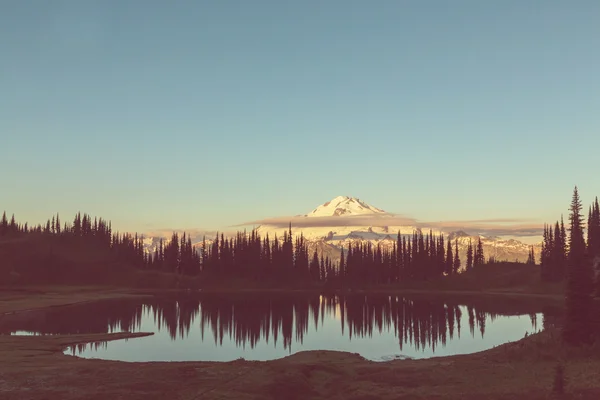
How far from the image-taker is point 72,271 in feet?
643

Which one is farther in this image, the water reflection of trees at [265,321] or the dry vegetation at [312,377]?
the water reflection of trees at [265,321]

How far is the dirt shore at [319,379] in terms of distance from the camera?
29.9 meters

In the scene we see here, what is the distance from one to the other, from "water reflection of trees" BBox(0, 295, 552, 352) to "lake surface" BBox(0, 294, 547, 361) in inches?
5.2

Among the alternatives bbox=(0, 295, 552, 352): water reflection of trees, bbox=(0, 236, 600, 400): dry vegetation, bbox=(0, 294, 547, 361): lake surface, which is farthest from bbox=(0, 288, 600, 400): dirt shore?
bbox=(0, 295, 552, 352): water reflection of trees

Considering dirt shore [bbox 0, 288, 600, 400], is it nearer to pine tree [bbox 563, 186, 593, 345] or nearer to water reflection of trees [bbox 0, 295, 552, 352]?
pine tree [bbox 563, 186, 593, 345]

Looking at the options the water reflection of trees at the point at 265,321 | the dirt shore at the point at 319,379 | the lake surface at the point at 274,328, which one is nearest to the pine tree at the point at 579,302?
the dirt shore at the point at 319,379

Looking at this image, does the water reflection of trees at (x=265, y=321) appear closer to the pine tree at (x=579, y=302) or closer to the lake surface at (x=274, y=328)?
the lake surface at (x=274, y=328)

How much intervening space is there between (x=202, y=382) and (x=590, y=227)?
6062 inches

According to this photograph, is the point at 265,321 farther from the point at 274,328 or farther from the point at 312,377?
the point at 312,377

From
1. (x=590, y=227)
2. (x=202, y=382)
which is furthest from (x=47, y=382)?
(x=590, y=227)

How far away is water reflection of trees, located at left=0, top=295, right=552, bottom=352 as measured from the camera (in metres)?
71.8

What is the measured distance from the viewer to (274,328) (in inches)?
3164

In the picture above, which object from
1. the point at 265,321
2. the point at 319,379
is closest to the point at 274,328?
the point at 265,321

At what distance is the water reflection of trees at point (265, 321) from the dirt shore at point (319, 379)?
937 inches
